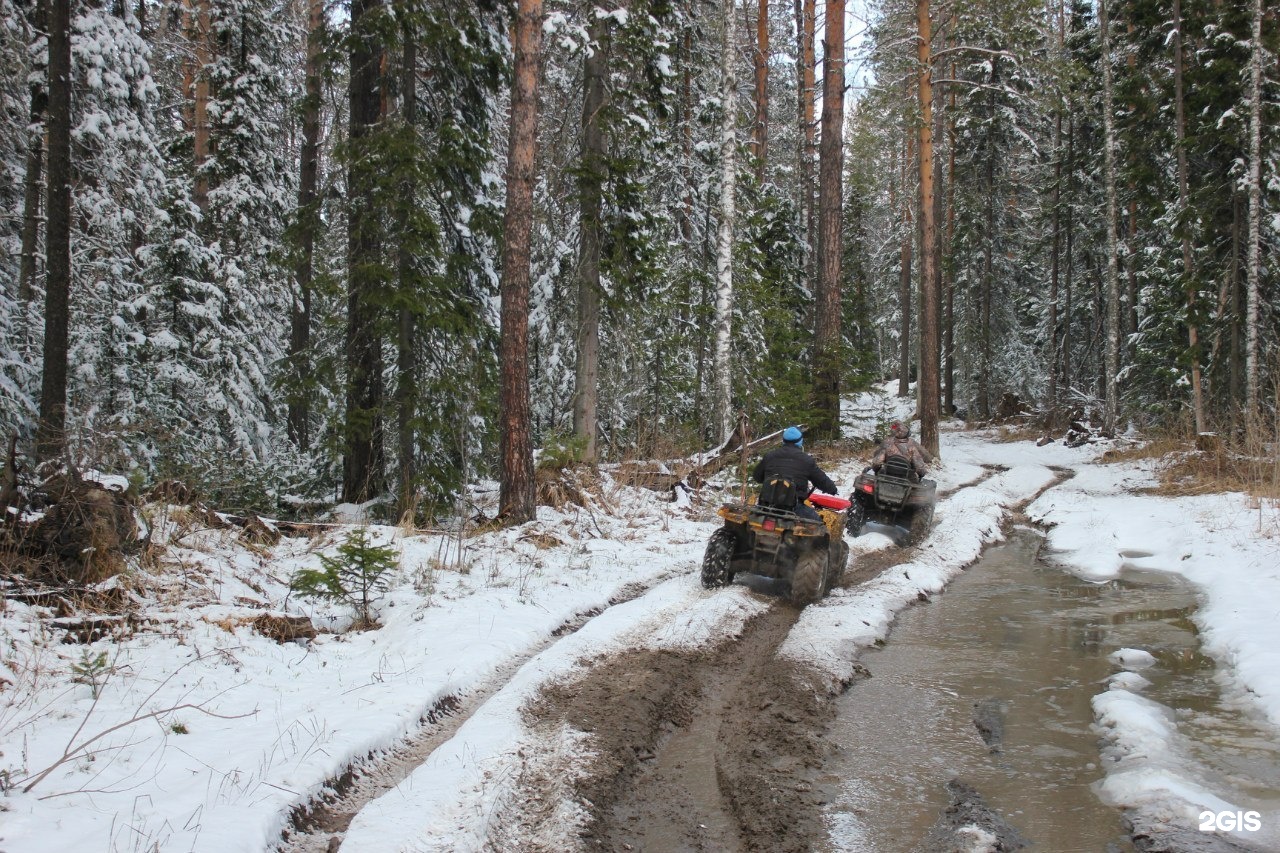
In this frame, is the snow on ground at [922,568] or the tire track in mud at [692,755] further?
the snow on ground at [922,568]

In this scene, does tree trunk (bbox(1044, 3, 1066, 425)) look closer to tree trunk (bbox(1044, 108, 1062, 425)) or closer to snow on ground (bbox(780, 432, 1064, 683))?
tree trunk (bbox(1044, 108, 1062, 425))

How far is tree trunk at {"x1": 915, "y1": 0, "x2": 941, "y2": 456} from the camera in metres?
17.4

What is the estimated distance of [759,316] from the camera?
1852 cm

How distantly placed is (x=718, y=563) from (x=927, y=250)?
44.0 feet

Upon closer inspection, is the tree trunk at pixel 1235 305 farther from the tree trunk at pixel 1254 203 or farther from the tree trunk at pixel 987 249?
the tree trunk at pixel 987 249

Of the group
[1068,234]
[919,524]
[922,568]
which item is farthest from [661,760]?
[1068,234]

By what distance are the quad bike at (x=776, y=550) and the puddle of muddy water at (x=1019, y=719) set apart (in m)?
0.96

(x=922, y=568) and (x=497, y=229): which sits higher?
(x=497, y=229)

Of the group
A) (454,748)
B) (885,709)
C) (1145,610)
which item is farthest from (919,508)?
(454,748)

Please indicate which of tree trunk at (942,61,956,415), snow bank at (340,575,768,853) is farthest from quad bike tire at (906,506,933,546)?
tree trunk at (942,61,956,415)

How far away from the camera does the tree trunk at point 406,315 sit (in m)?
10.8

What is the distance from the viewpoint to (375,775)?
3992mm

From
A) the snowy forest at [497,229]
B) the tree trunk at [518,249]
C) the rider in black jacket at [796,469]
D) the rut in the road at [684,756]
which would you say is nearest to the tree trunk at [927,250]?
the snowy forest at [497,229]

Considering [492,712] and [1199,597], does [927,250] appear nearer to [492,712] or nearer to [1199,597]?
[1199,597]
